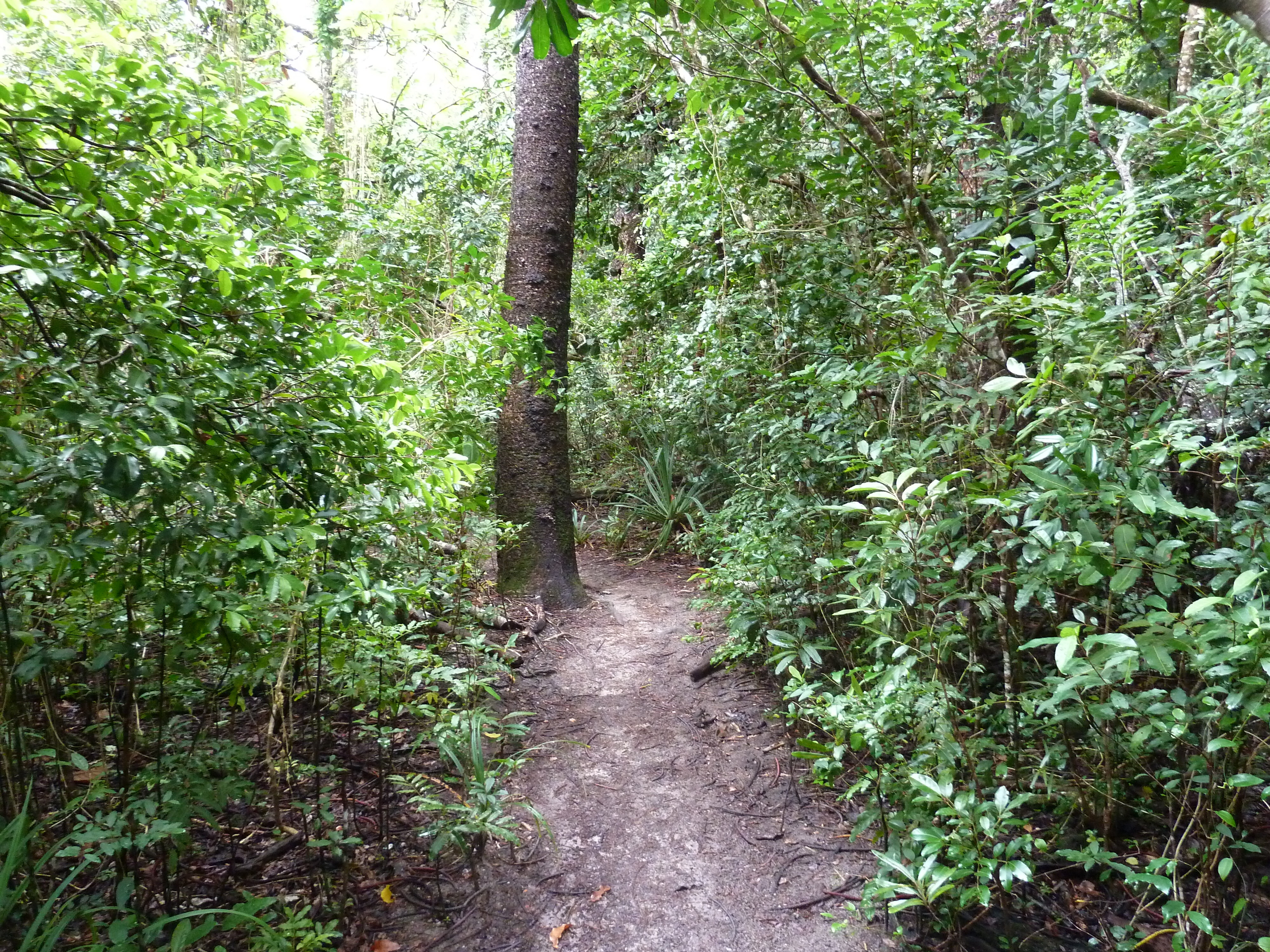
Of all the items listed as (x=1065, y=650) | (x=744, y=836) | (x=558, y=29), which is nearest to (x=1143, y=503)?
(x=1065, y=650)

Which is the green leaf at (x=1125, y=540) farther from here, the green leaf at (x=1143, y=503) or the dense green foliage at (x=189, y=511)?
the dense green foliage at (x=189, y=511)

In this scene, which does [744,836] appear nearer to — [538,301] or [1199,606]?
[1199,606]

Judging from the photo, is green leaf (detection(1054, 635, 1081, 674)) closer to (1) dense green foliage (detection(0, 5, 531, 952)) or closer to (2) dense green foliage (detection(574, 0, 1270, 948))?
(2) dense green foliage (detection(574, 0, 1270, 948))

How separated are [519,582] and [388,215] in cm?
281

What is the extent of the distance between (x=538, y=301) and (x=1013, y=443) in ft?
11.4

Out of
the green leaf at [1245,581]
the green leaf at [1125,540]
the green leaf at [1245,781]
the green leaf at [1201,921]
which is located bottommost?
the green leaf at [1201,921]

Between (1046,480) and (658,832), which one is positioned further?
(658,832)

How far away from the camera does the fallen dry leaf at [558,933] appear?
2146mm

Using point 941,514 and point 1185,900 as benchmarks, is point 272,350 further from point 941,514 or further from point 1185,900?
point 1185,900

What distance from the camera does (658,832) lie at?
8.88 ft

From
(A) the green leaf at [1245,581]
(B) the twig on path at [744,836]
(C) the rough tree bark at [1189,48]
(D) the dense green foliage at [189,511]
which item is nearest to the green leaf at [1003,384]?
(A) the green leaf at [1245,581]

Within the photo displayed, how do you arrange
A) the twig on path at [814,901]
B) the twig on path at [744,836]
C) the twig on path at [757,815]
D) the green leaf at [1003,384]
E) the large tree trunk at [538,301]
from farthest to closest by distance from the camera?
the large tree trunk at [538,301], the twig on path at [757,815], the twig on path at [744,836], the twig on path at [814,901], the green leaf at [1003,384]

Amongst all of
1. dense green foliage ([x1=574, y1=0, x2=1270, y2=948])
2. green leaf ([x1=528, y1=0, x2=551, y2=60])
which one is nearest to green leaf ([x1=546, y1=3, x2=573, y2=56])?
green leaf ([x1=528, y1=0, x2=551, y2=60])

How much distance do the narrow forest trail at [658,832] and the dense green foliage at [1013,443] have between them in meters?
0.31
